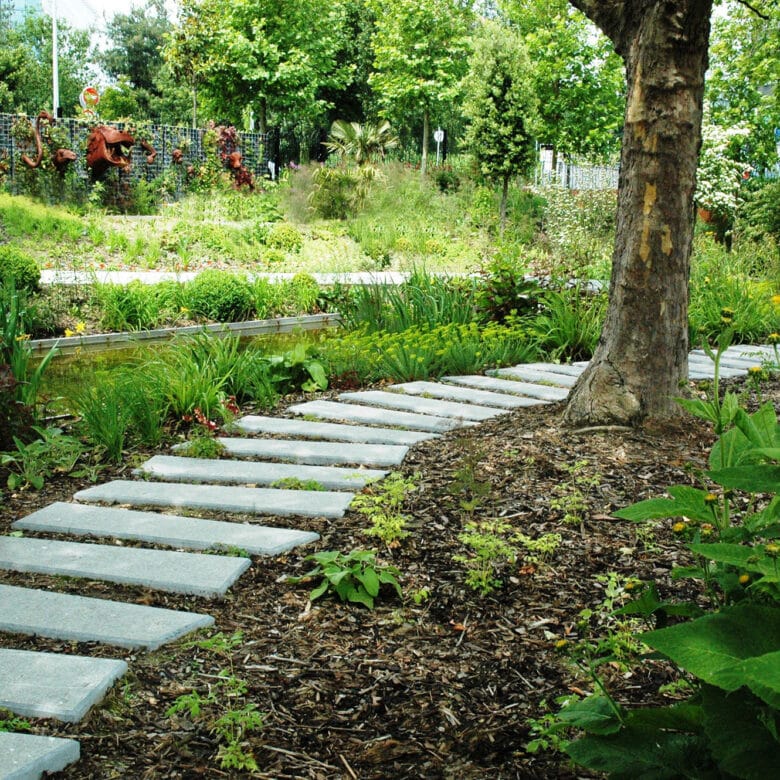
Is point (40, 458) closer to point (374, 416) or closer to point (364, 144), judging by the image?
point (374, 416)

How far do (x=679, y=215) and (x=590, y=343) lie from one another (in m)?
2.53

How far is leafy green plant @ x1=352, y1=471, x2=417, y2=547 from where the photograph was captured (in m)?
2.88

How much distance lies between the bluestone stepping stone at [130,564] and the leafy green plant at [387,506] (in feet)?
1.50

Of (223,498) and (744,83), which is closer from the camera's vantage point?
(223,498)

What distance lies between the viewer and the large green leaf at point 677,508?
1.47m

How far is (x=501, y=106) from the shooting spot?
18.6 metres

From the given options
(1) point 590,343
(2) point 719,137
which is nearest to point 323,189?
(2) point 719,137

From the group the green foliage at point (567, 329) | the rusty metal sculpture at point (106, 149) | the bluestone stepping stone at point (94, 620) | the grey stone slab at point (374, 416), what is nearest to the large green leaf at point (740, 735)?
the bluestone stepping stone at point (94, 620)

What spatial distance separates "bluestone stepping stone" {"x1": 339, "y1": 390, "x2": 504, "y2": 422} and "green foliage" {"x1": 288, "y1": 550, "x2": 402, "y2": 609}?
5.84 ft

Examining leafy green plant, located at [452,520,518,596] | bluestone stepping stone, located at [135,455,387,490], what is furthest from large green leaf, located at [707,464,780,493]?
bluestone stepping stone, located at [135,455,387,490]

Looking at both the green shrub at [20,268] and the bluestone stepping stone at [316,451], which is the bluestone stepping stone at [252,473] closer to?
the bluestone stepping stone at [316,451]

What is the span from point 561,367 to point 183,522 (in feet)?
10.7

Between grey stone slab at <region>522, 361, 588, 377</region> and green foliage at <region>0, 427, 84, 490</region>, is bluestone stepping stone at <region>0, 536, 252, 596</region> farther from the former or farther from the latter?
grey stone slab at <region>522, 361, 588, 377</region>

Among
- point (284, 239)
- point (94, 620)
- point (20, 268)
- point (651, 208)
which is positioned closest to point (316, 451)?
point (94, 620)
